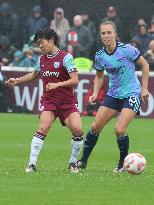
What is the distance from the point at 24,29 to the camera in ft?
92.5

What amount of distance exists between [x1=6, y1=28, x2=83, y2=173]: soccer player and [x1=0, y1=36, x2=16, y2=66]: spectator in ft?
46.5

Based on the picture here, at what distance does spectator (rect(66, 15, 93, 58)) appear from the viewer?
26.1m

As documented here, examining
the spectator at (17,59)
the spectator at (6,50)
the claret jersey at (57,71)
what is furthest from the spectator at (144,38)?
the claret jersey at (57,71)

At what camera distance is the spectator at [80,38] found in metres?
26.1

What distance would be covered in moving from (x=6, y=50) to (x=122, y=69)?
14840mm

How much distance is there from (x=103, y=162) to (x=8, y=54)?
13.1m

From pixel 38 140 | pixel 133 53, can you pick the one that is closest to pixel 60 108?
pixel 38 140

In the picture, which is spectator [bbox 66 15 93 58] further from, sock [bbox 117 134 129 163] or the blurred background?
sock [bbox 117 134 129 163]

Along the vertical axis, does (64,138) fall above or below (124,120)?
below

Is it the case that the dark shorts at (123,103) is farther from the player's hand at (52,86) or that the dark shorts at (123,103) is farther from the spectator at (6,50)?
the spectator at (6,50)

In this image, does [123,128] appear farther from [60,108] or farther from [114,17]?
[114,17]

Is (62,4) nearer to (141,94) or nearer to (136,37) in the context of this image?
Answer: (136,37)

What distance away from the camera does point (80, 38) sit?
86.6 feet

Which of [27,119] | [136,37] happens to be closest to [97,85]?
[27,119]
